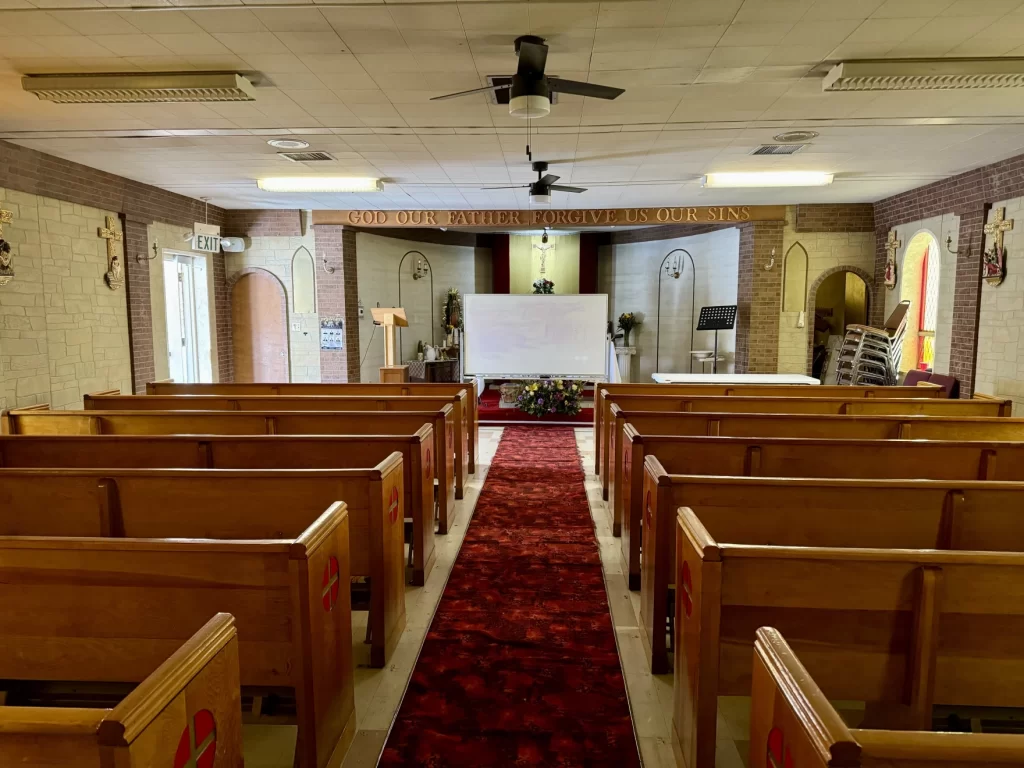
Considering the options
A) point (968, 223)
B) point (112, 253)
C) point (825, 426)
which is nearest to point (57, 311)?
point (112, 253)

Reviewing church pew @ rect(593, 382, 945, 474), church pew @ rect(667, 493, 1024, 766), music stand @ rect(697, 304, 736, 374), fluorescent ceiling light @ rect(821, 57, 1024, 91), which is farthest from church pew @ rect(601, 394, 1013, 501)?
music stand @ rect(697, 304, 736, 374)

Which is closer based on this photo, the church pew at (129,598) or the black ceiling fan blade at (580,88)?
the church pew at (129,598)

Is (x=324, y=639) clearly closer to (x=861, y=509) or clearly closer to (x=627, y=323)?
(x=861, y=509)

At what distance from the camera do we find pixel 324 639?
6.30 ft

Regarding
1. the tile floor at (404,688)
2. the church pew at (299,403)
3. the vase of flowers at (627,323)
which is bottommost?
the tile floor at (404,688)

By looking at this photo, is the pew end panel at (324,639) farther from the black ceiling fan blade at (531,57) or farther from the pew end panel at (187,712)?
the black ceiling fan blade at (531,57)

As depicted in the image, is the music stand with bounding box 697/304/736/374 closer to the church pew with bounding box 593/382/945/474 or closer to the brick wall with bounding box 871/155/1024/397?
the brick wall with bounding box 871/155/1024/397

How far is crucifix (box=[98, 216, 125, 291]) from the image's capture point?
21.2 ft

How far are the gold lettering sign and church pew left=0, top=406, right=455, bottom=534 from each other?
551 cm

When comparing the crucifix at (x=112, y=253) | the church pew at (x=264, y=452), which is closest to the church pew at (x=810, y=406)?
the church pew at (x=264, y=452)

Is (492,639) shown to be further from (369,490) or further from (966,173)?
(966,173)

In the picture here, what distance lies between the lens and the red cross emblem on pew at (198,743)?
47.7 inches

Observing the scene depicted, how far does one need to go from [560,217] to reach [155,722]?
8.58 m

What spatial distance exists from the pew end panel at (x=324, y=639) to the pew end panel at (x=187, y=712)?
356mm
